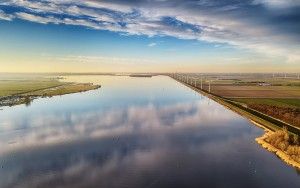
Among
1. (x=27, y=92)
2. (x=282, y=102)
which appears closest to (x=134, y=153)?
(x=282, y=102)

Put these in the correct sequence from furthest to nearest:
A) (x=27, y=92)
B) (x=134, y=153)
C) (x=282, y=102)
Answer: (x=27, y=92) → (x=282, y=102) → (x=134, y=153)

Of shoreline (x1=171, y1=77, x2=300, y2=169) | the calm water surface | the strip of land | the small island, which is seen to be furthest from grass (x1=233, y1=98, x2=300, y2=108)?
the strip of land

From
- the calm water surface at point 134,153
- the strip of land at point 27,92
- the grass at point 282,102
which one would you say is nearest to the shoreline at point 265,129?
the calm water surface at point 134,153

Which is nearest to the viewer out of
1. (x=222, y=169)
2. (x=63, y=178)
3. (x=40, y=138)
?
(x=63, y=178)

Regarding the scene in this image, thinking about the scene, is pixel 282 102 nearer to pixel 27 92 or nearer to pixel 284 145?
pixel 284 145

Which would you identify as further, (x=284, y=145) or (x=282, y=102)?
(x=282, y=102)

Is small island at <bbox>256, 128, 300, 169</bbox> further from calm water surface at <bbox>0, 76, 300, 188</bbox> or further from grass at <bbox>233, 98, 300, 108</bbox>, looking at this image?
grass at <bbox>233, 98, 300, 108</bbox>

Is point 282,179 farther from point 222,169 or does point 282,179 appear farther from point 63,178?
point 63,178

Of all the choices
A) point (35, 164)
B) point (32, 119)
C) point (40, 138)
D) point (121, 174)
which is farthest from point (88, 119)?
point (121, 174)
